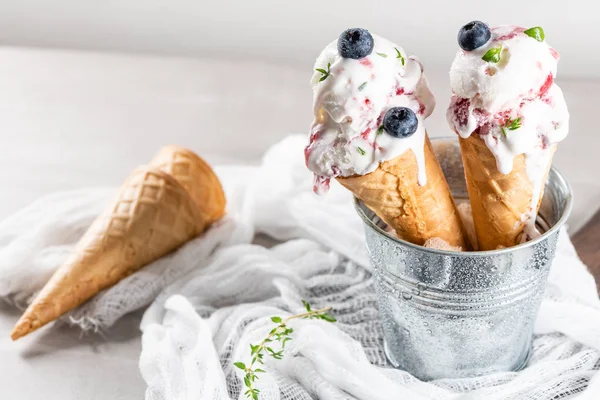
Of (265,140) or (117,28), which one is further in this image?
(117,28)

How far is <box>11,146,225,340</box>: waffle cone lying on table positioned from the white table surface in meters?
0.08

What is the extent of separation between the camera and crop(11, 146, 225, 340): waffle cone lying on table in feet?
5.47

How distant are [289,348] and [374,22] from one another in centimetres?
172

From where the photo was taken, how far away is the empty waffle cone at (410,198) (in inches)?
50.0

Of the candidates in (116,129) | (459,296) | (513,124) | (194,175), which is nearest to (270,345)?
(459,296)

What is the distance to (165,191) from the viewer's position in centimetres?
179

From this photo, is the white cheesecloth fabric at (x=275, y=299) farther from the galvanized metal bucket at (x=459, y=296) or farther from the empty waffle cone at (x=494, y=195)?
the empty waffle cone at (x=494, y=195)

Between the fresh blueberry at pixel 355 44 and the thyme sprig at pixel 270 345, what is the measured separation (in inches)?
20.8

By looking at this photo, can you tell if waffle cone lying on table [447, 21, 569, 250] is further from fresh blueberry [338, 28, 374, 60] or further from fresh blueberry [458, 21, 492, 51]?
fresh blueberry [338, 28, 374, 60]

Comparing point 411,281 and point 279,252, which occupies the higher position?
point 411,281

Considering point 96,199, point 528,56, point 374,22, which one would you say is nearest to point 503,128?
point 528,56

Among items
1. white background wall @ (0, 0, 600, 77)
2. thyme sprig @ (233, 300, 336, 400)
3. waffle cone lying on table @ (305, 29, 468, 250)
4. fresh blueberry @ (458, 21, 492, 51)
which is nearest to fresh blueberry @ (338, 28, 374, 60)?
waffle cone lying on table @ (305, 29, 468, 250)

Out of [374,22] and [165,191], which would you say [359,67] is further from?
[374,22]

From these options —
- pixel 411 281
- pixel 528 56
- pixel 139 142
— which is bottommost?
pixel 139 142
